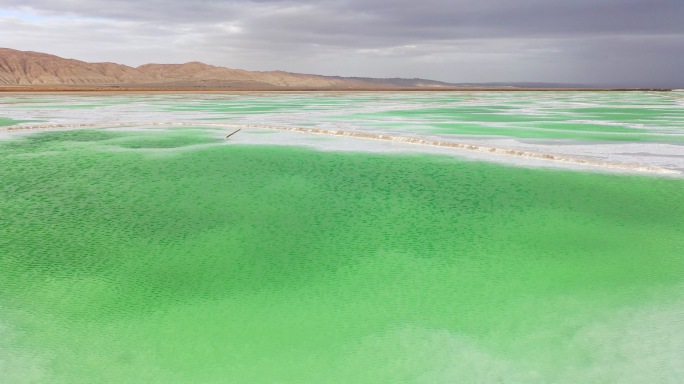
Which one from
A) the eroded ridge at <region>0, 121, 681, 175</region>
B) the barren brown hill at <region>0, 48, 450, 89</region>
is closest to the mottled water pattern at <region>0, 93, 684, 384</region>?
the eroded ridge at <region>0, 121, 681, 175</region>

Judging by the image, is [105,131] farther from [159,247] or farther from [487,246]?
[487,246]

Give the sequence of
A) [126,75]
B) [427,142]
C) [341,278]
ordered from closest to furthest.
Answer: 1. [341,278]
2. [427,142]
3. [126,75]

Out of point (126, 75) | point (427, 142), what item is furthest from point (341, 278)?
point (126, 75)

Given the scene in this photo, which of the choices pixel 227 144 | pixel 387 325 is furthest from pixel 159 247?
pixel 227 144

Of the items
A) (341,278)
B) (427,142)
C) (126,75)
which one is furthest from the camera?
(126,75)

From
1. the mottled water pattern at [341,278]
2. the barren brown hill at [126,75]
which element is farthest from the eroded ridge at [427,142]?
the barren brown hill at [126,75]

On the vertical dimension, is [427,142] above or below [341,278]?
above

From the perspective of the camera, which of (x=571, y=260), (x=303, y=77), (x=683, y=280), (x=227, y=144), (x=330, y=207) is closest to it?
(x=683, y=280)

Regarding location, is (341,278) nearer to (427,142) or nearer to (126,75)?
(427,142)
